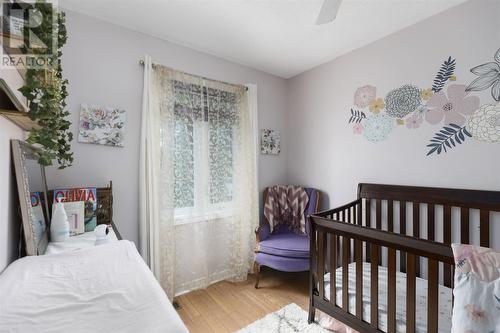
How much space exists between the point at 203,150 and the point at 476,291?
6.94 feet

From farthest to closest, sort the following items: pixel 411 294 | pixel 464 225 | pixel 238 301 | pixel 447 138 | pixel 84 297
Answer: pixel 238 301
pixel 447 138
pixel 464 225
pixel 411 294
pixel 84 297

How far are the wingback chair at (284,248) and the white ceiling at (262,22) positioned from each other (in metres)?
1.58

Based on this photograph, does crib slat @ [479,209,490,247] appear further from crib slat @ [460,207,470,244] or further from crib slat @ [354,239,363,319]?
crib slat @ [354,239,363,319]

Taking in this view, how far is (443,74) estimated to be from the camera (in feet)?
5.85

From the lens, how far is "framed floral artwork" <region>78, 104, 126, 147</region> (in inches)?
70.2

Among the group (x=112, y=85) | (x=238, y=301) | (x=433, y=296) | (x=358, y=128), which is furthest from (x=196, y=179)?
(x=433, y=296)

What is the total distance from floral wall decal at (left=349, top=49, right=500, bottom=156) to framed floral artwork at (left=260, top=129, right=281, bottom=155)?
1.07 m

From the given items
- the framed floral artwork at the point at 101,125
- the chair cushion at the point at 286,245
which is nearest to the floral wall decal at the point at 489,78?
the chair cushion at the point at 286,245

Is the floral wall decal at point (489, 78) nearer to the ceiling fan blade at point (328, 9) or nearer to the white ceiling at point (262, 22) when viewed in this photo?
the white ceiling at point (262, 22)

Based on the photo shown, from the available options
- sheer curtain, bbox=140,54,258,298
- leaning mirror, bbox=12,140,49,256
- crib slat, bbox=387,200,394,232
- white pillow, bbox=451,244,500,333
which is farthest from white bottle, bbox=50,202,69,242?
crib slat, bbox=387,200,394,232

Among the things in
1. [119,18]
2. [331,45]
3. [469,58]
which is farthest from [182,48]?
[469,58]

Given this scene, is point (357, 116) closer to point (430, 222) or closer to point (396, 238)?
point (430, 222)

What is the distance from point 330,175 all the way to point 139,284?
2249 millimetres

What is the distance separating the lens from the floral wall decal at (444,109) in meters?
1.59
